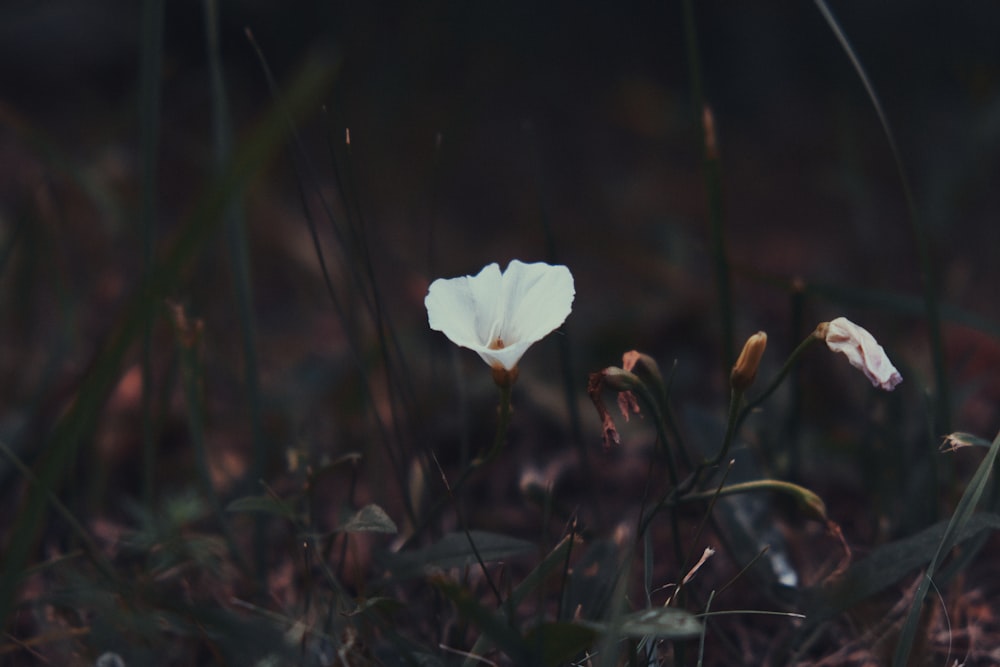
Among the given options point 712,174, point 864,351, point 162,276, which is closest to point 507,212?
point 712,174

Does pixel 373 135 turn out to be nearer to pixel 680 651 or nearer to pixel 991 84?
pixel 991 84

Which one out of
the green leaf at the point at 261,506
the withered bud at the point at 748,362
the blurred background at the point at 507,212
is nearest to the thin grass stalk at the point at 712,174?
the blurred background at the point at 507,212

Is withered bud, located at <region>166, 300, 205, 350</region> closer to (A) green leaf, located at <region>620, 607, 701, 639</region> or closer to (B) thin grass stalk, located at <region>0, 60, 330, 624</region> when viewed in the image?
(B) thin grass stalk, located at <region>0, 60, 330, 624</region>

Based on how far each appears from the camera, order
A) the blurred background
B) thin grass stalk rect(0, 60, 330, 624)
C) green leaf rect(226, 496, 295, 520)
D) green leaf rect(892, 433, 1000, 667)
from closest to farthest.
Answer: thin grass stalk rect(0, 60, 330, 624), green leaf rect(892, 433, 1000, 667), green leaf rect(226, 496, 295, 520), the blurred background

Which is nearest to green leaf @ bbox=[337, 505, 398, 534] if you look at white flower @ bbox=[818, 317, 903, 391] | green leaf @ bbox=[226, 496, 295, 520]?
green leaf @ bbox=[226, 496, 295, 520]

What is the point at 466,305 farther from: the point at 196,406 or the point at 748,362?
the point at 196,406

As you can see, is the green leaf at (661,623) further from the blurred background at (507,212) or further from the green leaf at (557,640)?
the blurred background at (507,212)
